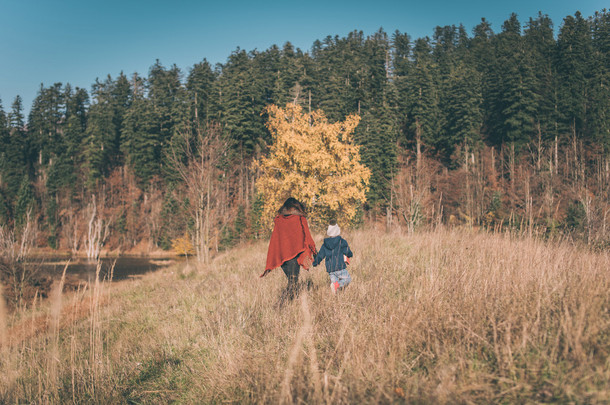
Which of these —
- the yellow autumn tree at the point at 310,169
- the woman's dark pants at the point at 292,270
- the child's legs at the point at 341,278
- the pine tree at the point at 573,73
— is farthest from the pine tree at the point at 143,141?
the pine tree at the point at 573,73

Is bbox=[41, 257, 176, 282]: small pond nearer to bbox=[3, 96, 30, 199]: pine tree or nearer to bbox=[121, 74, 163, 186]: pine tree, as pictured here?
bbox=[121, 74, 163, 186]: pine tree

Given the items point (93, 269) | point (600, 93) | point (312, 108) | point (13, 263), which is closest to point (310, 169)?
point (13, 263)

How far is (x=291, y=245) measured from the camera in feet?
17.4

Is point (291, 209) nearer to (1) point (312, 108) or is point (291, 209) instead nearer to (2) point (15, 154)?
(1) point (312, 108)

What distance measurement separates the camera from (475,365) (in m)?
2.46

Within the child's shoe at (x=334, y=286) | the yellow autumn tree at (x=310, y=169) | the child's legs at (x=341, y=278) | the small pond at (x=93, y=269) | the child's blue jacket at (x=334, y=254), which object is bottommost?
the small pond at (x=93, y=269)

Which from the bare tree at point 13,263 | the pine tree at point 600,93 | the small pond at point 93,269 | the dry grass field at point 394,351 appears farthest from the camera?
the pine tree at point 600,93

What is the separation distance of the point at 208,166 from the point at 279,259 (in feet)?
41.7

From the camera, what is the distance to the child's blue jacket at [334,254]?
5277 mm

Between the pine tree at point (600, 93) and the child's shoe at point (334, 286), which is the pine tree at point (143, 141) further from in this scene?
the pine tree at point (600, 93)

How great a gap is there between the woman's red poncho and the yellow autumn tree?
11.8 m

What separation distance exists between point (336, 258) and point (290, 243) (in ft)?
2.56

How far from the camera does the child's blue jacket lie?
208 inches

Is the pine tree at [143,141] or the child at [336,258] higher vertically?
the pine tree at [143,141]
